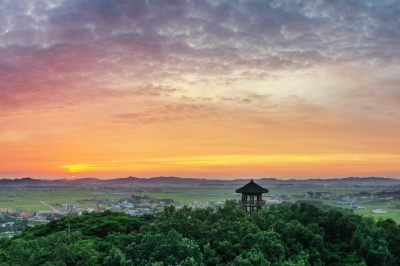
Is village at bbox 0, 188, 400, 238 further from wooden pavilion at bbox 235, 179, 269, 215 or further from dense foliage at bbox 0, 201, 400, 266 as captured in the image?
dense foliage at bbox 0, 201, 400, 266

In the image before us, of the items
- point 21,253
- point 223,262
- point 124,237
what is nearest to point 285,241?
point 223,262

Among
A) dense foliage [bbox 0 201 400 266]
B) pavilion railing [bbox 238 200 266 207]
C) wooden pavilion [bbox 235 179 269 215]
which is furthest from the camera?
Answer: pavilion railing [bbox 238 200 266 207]

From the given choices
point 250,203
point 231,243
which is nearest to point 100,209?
point 250,203

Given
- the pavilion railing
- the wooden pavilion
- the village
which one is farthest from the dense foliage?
the village

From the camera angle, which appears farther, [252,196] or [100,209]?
[100,209]

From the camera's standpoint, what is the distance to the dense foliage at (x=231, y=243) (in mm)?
24281

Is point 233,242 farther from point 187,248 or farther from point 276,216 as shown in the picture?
point 276,216

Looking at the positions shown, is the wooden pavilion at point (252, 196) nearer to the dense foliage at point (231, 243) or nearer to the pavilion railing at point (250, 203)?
the pavilion railing at point (250, 203)

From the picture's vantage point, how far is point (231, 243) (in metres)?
26.8

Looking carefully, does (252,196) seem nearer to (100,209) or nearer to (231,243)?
(231,243)

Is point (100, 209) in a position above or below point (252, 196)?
below

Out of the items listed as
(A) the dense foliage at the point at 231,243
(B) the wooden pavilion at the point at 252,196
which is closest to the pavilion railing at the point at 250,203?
(B) the wooden pavilion at the point at 252,196

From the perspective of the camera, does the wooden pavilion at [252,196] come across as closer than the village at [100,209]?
Yes

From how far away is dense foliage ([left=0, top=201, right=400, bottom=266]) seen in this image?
2428cm
